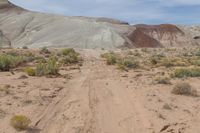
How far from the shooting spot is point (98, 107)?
561 inches

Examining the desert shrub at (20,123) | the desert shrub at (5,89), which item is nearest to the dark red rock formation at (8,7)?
the desert shrub at (5,89)

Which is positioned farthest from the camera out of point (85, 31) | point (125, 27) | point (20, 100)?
point (125, 27)

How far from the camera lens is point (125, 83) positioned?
21250 mm

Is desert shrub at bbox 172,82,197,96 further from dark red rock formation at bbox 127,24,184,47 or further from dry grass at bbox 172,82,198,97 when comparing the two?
dark red rock formation at bbox 127,24,184,47

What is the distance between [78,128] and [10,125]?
5.63 ft

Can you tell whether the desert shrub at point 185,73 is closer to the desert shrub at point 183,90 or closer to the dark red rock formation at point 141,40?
the desert shrub at point 183,90

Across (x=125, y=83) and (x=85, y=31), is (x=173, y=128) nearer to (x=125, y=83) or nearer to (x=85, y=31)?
(x=125, y=83)

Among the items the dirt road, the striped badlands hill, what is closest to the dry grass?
the dirt road

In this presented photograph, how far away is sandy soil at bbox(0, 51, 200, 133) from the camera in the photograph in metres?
11.6

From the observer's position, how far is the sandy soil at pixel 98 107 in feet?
38.2

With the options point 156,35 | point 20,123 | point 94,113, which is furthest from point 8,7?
point 20,123

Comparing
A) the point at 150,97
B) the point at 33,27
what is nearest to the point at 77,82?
the point at 150,97

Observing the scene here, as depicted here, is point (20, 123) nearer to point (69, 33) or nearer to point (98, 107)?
point (98, 107)

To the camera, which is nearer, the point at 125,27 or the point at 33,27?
the point at 33,27
